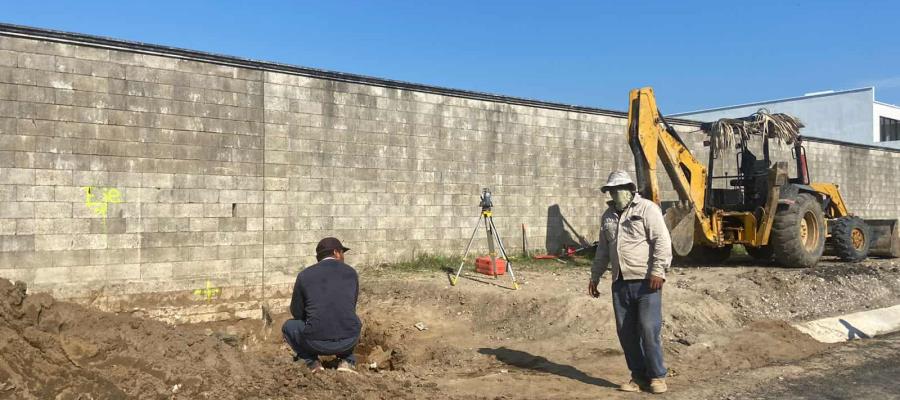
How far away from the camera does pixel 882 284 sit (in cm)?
1147

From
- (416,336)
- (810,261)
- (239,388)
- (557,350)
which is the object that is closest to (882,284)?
(810,261)

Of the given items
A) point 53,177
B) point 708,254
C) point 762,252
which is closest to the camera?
point 53,177

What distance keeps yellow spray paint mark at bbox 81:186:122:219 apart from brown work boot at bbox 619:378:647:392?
22.7 feet

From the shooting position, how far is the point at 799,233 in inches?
467

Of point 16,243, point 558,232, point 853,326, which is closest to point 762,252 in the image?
point 558,232

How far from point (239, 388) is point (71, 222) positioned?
198 inches

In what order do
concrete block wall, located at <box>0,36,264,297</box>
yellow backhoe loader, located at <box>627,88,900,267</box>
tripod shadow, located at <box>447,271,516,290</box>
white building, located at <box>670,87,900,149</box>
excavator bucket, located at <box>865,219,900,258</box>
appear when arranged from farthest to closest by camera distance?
white building, located at <box>670,87,900,149</box> < excavator bucket, located at <box>865,219,900,258</box> < yellow backhoe loader, located at <box>627,88,900,267</box> < tripod shadow, located at <box>447,271,516,290</box> < concrete block wall, located at <box>0,36,264,297</box>

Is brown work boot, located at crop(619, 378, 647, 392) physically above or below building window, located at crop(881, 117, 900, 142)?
below

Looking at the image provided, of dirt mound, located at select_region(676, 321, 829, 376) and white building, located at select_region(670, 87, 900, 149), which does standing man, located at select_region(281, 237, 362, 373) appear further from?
white building, located at select_region(670, 87, 900, 149)

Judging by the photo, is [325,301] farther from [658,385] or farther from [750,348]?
[750,348]

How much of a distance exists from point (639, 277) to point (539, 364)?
6.27 ft

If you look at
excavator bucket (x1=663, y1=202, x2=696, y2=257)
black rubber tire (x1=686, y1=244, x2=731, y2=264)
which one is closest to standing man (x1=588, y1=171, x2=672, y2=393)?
excavator bucket (x1=663, y1=202, x2=696, y2=257)

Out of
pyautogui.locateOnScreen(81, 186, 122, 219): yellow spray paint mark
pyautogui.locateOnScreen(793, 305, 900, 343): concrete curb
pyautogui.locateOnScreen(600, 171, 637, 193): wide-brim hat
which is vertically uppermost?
pyautogui.locateOnScreen(600, 171, 637, 193): wide-brim hat

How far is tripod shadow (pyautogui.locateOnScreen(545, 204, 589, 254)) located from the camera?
13484 millimetres
